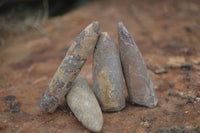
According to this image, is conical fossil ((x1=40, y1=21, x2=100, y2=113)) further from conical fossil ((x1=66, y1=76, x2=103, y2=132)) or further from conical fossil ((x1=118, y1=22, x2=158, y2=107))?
conical fossil ((x1=118, y1=22, x2=158, y2=107))

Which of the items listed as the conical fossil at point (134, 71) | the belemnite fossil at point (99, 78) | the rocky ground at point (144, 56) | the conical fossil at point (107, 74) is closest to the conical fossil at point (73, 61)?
the belemnite fossil at point (99, 78)

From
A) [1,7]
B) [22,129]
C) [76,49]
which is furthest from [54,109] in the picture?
[1,7]

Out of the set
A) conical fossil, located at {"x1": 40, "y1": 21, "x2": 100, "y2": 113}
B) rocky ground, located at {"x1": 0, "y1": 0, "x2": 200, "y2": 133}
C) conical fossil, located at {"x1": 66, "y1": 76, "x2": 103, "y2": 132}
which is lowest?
rocky ground, located at {"x1": 0, "y1": 0, "x2": 200, "y2": 133}

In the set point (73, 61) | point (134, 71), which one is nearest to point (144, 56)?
point (134, 71)

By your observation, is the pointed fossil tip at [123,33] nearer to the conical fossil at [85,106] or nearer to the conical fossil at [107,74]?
the conical fossil at [107,74]

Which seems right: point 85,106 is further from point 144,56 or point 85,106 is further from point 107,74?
point 144,56

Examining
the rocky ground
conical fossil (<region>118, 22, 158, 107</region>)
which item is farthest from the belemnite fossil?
the rocky ground
